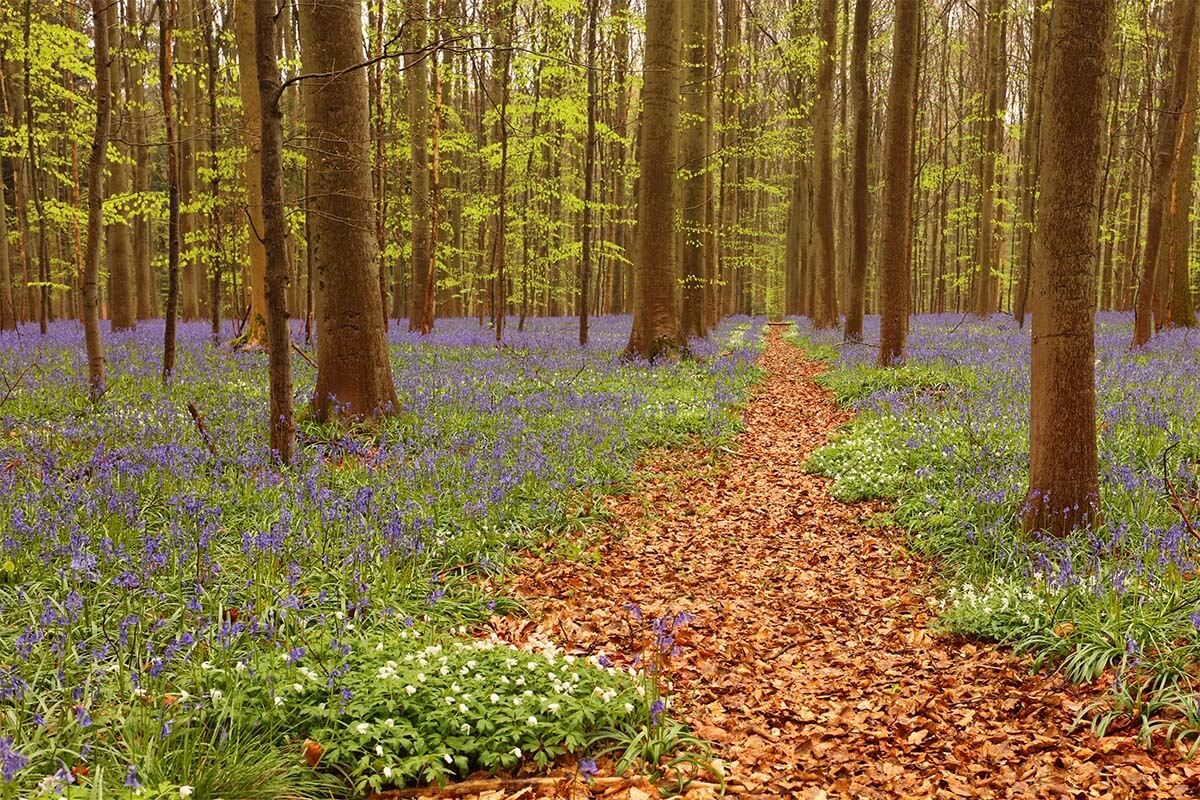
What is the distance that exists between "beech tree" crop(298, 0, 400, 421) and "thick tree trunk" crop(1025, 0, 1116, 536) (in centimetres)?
A: 725

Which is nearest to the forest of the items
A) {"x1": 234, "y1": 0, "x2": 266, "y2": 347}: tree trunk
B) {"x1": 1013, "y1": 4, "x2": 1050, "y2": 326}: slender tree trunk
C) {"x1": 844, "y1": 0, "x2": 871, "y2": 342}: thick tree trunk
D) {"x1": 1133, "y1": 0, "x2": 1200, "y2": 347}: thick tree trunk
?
{"x1": 234, "y1": 0, "x2": 266, "y2": 347}: tree trunk

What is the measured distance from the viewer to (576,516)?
716cm

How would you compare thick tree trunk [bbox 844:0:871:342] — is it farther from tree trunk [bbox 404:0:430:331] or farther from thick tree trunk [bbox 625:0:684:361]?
tree trunk [bbox 404:0:430:331]

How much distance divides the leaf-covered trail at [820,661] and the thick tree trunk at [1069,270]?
4.48ft

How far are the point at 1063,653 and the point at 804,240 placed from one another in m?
40.1

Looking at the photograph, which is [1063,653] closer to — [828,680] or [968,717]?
[968,717]

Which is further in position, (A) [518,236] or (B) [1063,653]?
(A) [518,236]

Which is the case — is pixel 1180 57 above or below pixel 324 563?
above

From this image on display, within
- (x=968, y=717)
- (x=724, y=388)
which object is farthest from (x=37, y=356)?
(x=968, y=717)

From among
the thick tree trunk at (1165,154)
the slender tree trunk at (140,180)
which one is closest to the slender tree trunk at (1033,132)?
the thick tree trunk at (1165,154)

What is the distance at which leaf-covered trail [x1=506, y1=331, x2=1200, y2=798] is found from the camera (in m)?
3.55

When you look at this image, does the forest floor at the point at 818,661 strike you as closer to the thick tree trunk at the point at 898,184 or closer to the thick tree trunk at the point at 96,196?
the thick tree trunk at the point at 96,196

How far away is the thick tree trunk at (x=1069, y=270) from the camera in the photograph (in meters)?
5.29

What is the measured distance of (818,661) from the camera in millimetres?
4898
